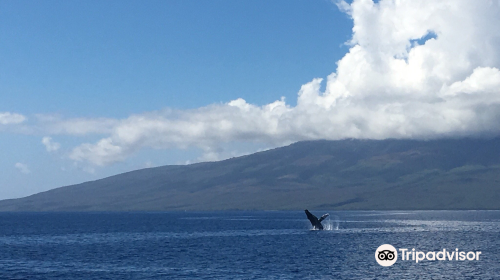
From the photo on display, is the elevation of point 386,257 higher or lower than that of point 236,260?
higher

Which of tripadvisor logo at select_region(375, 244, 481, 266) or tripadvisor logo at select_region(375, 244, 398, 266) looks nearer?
tripadvisor logo at select_region(375, 244, 398, 266)

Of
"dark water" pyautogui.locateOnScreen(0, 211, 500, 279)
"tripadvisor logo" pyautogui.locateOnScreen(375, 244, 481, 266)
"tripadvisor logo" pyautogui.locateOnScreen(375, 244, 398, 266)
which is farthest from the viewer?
"tripadvisor logo" pyautogui.locateOnScreen(375, 244, 481, 266)

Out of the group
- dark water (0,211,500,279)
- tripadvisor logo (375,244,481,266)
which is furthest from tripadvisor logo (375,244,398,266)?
dark water (0,211,500,279)

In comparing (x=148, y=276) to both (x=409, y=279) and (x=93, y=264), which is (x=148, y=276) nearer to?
(x=93, y=264)

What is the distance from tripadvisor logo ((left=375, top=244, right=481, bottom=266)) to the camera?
92562 millimetres

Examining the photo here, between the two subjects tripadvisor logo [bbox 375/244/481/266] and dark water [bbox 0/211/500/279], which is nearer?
dark water [bbox 0/211/500/279]

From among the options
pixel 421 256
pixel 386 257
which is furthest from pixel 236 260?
pixel 421 256

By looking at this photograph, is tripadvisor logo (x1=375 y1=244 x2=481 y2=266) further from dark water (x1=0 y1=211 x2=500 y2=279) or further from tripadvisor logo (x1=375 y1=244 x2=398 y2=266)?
dark water (x1=0 y1=211 x2=500 y2=279)

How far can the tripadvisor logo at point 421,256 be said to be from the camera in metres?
92.6

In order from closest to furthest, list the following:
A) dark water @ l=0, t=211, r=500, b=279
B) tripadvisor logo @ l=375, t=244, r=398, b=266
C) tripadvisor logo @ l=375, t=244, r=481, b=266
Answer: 1. dark water @ l=0, t=211, r=500, b=279
2. tripadvisor logo @ l=375, t=244, r=398, b=266
3. tripadvisor logo @ l=375, t=244, r=481, b=266

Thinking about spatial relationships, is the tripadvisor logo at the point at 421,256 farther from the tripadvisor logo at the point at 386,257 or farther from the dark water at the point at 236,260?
the dark water at the point at 236,260

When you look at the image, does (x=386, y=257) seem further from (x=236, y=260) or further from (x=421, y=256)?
(x=236, y=260)

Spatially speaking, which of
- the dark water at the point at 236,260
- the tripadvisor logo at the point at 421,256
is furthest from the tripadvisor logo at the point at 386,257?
the dark water at the point at 236,260

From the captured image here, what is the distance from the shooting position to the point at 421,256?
98.3 meters
